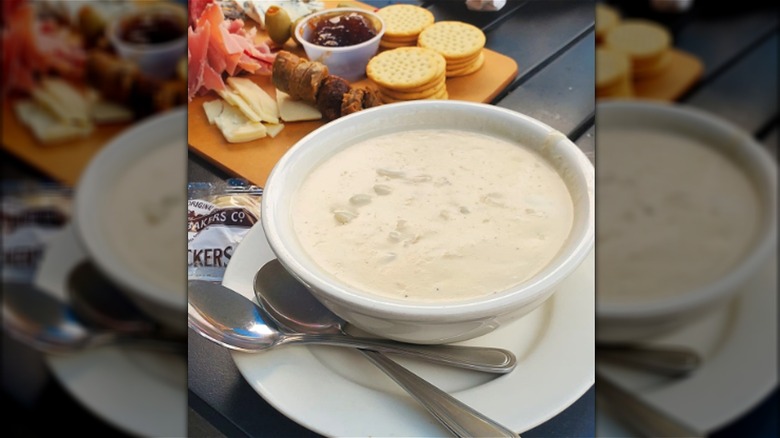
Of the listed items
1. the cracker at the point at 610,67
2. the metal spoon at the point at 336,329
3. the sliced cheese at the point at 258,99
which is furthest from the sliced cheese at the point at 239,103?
the cracker at the point at 610,67

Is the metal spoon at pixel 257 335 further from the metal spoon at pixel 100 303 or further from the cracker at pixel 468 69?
the cracker at pixel 468 69

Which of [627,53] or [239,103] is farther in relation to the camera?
[239,103]

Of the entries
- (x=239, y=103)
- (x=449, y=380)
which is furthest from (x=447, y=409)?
(x=239, y=103)

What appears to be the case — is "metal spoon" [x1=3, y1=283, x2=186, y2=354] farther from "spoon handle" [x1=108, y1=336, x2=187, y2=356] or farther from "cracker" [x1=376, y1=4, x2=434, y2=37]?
"cracker" [x1=376, y1=4, x2=434, y2=37]

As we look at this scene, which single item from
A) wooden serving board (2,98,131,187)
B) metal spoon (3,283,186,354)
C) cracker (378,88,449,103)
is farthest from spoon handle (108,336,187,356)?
cracker (378,88,449,103)

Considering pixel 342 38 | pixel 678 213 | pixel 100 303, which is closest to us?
pixel 678 213

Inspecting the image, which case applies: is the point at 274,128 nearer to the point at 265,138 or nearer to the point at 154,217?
the point at 265,138

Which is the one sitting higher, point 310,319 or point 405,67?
point 405,67
